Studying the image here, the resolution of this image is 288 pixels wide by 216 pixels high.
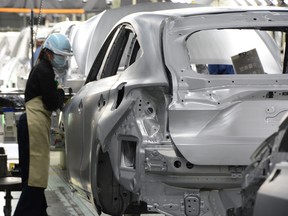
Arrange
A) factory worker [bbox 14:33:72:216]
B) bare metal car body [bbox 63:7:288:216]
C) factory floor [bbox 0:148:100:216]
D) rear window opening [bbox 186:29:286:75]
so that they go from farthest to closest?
factory floor [bbox 0:148:100:216] < factory worker [bbox 14:33:72:216] < rear window opening [bbox 186:29:286:75] < bare metal car body [bbox 63:7:288:216]

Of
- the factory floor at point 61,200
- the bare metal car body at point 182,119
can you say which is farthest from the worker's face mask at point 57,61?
the factory floor at point 61,200

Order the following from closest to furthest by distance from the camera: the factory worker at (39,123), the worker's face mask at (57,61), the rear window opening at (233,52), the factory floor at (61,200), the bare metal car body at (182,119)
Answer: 1. the bare metal car body at (182,119)
2. the rear window opening at (233,52)
3. the factory worker at (39,123)
4. the worker's face mask at (57,61)
5. the factory floor at (61,200)

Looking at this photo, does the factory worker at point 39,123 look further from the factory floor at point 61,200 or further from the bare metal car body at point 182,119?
the factory floor at point 61,200

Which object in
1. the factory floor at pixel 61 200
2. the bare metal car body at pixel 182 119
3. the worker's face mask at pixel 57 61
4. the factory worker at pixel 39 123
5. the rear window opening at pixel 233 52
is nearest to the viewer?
the bare metal car body at pixel 182 119

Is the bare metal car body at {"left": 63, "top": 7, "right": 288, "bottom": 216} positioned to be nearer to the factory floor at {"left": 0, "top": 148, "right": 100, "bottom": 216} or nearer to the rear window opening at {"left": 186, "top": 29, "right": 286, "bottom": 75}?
the rear window opening at {"left": 186, "top": 29, "right": 286, "bottom": 75}

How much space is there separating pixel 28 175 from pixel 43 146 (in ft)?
1.01

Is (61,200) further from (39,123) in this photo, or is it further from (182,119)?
(182,119)

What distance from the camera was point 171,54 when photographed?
5441mm

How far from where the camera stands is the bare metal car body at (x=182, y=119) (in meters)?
5.08

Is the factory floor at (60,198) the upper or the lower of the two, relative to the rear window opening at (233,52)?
lower

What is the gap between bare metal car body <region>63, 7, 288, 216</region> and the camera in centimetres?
508

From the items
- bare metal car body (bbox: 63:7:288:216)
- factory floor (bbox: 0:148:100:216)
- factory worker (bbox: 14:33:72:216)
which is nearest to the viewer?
bare metal car body (bbox: 63:7:288:216)

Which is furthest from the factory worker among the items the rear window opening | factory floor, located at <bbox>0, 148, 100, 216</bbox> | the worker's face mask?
factory floor, located at <bbox>0, 148, 100, 216</bbox>

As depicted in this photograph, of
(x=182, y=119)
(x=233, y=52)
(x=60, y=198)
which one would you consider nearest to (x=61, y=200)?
(x=60, y=198)
